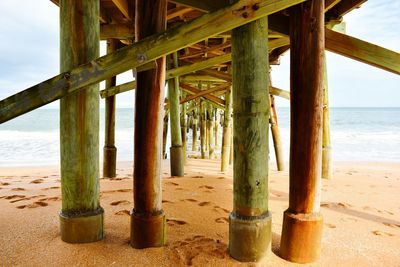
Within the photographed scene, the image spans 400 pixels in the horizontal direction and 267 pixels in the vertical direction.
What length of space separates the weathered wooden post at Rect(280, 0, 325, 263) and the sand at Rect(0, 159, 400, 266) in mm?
200

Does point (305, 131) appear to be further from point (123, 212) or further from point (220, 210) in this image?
point (123, 212)

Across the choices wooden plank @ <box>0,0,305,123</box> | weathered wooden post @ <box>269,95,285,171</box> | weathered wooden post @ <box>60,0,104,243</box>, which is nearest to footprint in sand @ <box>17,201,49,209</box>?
weathered wooden post @ <box>60,0,104,243</box>

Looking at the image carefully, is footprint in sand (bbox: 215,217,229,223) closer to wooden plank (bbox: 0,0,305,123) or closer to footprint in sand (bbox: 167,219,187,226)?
footprint in sand (bbox: 167,219,187,226)

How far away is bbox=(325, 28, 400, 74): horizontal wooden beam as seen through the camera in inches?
79.4

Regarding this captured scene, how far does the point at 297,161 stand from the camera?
2080 mm

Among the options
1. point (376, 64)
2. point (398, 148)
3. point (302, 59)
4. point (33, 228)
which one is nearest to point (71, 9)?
point (302, 59)

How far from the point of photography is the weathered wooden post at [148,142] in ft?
7.15

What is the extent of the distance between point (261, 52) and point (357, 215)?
7.87ft

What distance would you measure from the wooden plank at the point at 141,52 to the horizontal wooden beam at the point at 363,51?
668mm

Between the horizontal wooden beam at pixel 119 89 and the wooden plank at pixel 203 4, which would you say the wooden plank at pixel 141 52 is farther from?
the horizontal wooden beam at pixel 119 89

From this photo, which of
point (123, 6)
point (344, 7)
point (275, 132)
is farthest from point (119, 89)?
point (275, 132)

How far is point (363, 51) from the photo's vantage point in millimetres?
2115

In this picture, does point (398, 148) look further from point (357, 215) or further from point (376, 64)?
point (376, 64)

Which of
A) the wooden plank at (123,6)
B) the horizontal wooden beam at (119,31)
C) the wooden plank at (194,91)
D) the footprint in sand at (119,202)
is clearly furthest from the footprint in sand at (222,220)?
the wooden plank at (194,91)
